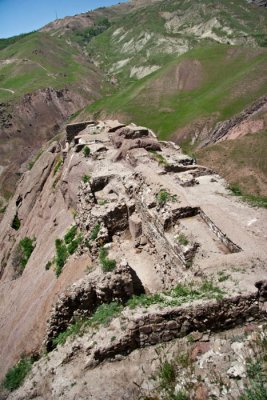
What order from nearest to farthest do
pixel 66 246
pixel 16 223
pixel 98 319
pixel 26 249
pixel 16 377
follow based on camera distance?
pixel 98 319 → pixel 16 377 → pixel 66 246 → pixel 26 249 → pixel 16 223

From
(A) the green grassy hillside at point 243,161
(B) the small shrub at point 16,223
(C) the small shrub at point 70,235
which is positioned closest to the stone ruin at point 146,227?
(C) the small shrub at point 70,235

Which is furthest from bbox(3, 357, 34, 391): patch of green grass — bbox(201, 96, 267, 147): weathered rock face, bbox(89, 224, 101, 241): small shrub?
bbox(201, 96, 267, 147): weathered rock face

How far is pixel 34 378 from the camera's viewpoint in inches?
391

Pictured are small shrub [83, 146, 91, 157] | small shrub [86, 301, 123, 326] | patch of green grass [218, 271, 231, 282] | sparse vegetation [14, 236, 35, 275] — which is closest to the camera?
small shrub [86, 301, 123, 326]

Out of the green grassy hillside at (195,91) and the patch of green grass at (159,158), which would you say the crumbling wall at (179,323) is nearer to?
the patch of green grass at (159,158)

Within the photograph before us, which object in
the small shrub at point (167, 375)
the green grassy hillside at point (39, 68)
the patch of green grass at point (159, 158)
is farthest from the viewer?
the green grassy hillside at point (39, 68)

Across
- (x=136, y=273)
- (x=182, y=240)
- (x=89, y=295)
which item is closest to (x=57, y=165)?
(x=136, y=273)

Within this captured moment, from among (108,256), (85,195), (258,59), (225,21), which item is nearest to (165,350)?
(108,256)

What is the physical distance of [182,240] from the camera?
12.7 meters

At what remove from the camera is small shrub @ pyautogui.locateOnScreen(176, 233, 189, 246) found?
12578 millimetres

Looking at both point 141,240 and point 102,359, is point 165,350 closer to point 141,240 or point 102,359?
point 102,359

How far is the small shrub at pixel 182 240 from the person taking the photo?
41.3 feet

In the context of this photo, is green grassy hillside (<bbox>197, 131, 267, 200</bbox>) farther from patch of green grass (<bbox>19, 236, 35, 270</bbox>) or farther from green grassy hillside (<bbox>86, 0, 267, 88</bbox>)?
green grassy hillside (<bbox>86, 0, 267, 88</bbox>)

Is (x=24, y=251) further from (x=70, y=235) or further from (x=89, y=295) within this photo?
(x=89, y=295)
